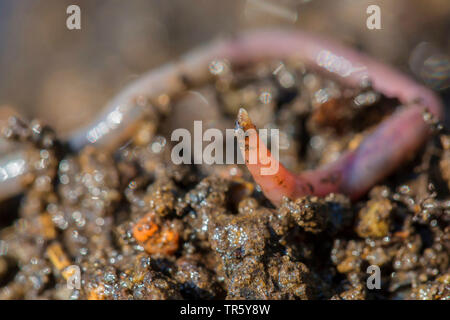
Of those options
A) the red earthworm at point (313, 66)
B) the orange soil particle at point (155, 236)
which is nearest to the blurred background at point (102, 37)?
the red earthworm at point (313, 66)

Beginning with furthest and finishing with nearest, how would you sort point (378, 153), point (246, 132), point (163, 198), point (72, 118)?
point (72, 118)
point (378, 153)
point (163, 198)
point (246, 132)

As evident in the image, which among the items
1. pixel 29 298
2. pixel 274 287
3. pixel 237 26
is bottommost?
pixel 29 298

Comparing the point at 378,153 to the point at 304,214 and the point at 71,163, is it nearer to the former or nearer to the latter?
the point at 304,214

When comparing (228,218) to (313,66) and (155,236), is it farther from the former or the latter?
(313,66)

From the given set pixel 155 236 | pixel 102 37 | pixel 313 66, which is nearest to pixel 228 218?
pixel 155 236

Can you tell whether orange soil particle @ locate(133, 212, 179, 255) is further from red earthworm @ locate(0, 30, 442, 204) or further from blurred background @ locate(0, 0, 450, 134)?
blurred background @ locate(0, 0, 450, 134)
